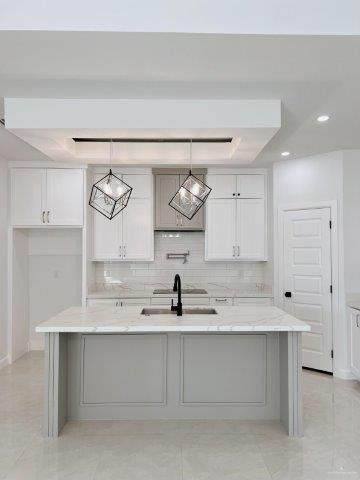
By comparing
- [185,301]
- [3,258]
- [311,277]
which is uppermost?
[3,258]

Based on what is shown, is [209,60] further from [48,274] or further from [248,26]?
[48,274]

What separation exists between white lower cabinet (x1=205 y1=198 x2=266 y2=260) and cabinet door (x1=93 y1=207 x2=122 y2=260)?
1.24m

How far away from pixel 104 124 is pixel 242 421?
9.12ft

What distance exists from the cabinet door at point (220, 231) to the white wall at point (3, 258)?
2.69 metres

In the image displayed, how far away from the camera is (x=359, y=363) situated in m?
4.05

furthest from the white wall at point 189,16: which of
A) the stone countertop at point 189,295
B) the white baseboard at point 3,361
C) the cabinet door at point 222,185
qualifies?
the white baseboard at point 3,361

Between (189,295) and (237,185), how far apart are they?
169 cm

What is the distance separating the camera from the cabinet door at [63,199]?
4941mm

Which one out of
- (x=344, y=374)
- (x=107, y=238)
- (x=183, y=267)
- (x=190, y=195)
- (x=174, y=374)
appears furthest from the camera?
(x=183, y=267)

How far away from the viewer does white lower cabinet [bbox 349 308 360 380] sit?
13.4ft

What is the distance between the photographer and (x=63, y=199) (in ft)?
16.2

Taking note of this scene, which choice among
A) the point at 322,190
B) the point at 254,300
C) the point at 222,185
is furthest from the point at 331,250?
the point at 222,185

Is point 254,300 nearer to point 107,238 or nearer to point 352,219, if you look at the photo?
point 352,219

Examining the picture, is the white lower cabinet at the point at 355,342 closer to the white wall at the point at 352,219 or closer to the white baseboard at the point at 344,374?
the white baseboard at the point at 344,374
